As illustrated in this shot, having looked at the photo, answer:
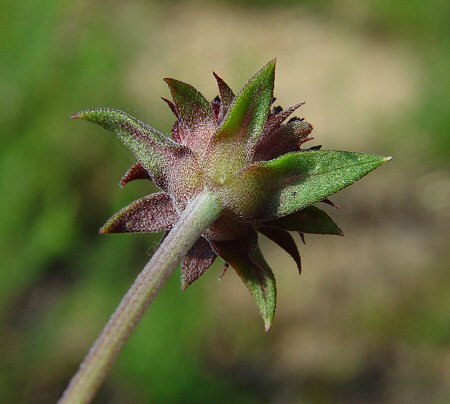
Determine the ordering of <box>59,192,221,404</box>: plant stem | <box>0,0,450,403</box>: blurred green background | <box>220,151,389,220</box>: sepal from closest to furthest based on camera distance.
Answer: <box>59,192,221,404</box>: plant stem
<box>220,151,389,220</box>: sepal
<box>0,0,450,403</box>: blurred green background

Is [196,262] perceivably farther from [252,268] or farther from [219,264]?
[219,264]

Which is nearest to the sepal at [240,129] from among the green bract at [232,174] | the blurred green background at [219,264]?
the green bract at [232,174]

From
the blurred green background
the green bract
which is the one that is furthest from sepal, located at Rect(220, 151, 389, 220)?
the blurred green background

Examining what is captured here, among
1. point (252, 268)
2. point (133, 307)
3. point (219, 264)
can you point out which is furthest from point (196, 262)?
point (219, 264)

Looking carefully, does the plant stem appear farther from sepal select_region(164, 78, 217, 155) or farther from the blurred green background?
the blurred green background

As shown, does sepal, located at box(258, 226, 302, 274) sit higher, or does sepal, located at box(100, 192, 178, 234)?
sepal, located at box(100, 192, 178, 234)

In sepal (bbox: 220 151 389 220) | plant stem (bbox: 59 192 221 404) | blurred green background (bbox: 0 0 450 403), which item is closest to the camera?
plant stem (bbox: 59 192 221 404)
